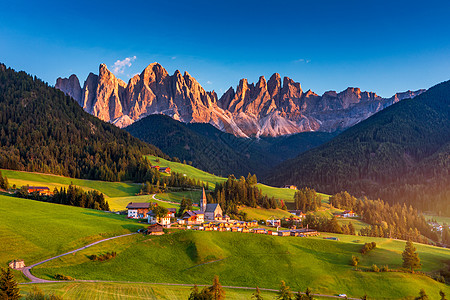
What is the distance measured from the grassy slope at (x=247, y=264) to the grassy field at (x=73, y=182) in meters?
90.4

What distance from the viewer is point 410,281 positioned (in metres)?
74.1

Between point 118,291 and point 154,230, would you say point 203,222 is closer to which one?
point 154,230

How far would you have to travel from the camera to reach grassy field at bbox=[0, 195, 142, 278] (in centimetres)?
7100

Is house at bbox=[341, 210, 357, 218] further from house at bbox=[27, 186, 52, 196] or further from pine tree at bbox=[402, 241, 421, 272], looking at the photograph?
→ house at bbox=[27, 186, 52, 196]

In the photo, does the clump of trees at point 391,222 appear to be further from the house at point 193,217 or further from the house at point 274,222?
the house at point 193,217

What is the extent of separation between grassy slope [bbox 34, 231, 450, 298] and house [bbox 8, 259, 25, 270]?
296cm

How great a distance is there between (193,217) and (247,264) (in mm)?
37728

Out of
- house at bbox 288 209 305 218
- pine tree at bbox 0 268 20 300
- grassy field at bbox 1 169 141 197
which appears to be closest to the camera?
pine tree at bbox 0 268 20 300

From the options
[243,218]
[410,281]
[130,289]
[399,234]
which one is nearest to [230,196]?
[243,218]

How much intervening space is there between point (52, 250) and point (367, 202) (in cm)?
15202

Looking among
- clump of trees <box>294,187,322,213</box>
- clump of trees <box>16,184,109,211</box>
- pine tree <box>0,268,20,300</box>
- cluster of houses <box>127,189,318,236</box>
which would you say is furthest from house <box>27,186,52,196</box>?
clump of trees <box>294,187,322,213</box>

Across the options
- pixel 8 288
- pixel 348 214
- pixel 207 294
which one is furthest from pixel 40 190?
pixel 348 214

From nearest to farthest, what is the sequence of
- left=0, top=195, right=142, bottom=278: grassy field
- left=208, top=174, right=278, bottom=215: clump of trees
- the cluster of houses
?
left=0, top=195, right=142, bottom=278: grassy field, the cluster of houses, left=208, top=174, right=278, bottom=215: clump of trees

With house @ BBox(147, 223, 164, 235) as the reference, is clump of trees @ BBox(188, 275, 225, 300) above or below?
below
